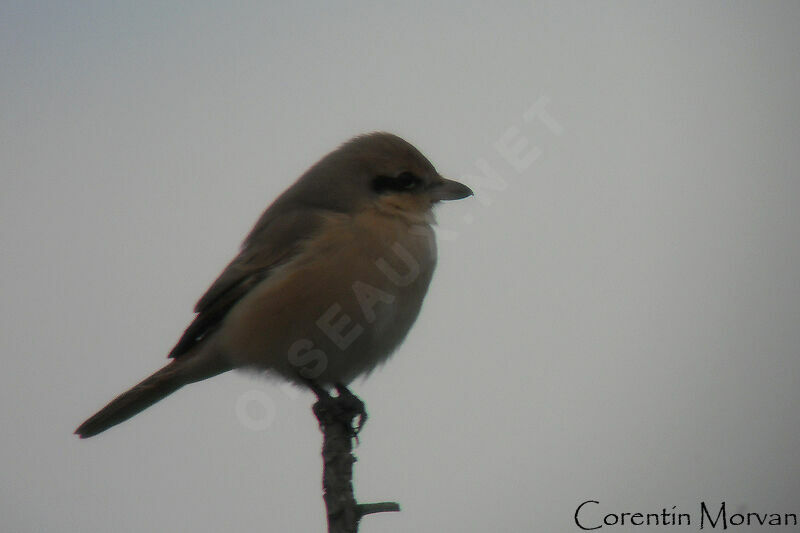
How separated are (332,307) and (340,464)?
793 millimetres

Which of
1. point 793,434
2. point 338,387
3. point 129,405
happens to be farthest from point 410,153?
point 793,434

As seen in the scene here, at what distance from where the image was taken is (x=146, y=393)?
170 inches

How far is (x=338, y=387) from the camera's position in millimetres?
4477

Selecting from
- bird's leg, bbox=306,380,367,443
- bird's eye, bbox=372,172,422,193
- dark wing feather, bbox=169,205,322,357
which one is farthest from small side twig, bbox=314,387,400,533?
bird's eye, bbox=372,172,422,193

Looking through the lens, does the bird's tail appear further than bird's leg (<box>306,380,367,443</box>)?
Yes

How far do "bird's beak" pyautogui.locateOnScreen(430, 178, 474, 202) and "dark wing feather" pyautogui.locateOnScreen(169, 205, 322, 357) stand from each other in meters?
0.67

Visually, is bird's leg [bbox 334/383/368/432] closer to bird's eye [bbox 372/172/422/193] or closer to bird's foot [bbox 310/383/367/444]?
bird's foot [bbox 310/383/367/444]

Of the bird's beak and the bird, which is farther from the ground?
the bird's beak

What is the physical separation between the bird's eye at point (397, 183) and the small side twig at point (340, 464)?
1160 mm

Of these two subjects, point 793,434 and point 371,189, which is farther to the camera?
point 793,434

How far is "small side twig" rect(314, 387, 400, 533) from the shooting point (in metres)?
3.29

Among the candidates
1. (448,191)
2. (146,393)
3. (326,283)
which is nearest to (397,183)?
(448,191)

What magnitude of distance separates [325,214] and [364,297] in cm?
59

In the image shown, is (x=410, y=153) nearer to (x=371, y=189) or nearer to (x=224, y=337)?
(x=371, y=189)
